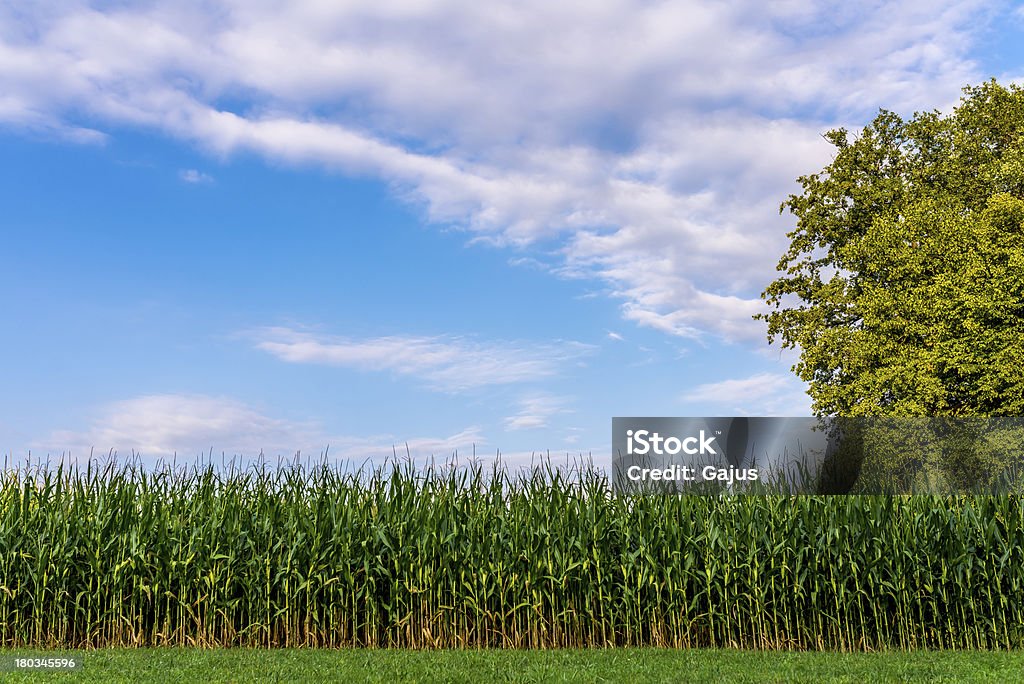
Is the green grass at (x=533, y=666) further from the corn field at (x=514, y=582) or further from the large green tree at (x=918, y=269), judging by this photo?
the large green tree at (x=918, y=269)

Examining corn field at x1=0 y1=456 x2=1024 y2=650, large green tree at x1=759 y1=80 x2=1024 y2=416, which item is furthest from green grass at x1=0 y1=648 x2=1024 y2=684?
large green tree at x1=759 y1=80 x2=1024 y2=416

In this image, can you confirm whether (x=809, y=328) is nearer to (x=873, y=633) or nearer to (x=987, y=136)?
(x=987, y=136)

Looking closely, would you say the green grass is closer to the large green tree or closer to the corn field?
the corn field

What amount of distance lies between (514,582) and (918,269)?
20.5 metres

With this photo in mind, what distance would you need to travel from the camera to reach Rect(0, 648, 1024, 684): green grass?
7613mm

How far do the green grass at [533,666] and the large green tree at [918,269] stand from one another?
657 inches

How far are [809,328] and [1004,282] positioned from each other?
18.8ft

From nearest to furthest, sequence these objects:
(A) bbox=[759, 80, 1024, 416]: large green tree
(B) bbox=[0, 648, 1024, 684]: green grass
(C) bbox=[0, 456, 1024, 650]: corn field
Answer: (B) bbox=[0, 648, 1024, 684]: green grass, (C) bbox=[0, 456, 1024, 650]: corn field, (A) bbox=[759, 80, 1024, 416]: large green tree

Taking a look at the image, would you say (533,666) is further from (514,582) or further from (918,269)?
(918,269)

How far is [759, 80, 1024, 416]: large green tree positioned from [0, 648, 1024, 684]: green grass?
657 inches

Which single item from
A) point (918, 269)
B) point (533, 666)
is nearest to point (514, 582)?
point (533, 666)

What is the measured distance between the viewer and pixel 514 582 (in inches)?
374

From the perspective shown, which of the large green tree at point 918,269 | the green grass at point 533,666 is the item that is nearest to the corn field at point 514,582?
the green grass at point 533,666

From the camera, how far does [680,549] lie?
983 centimetres
